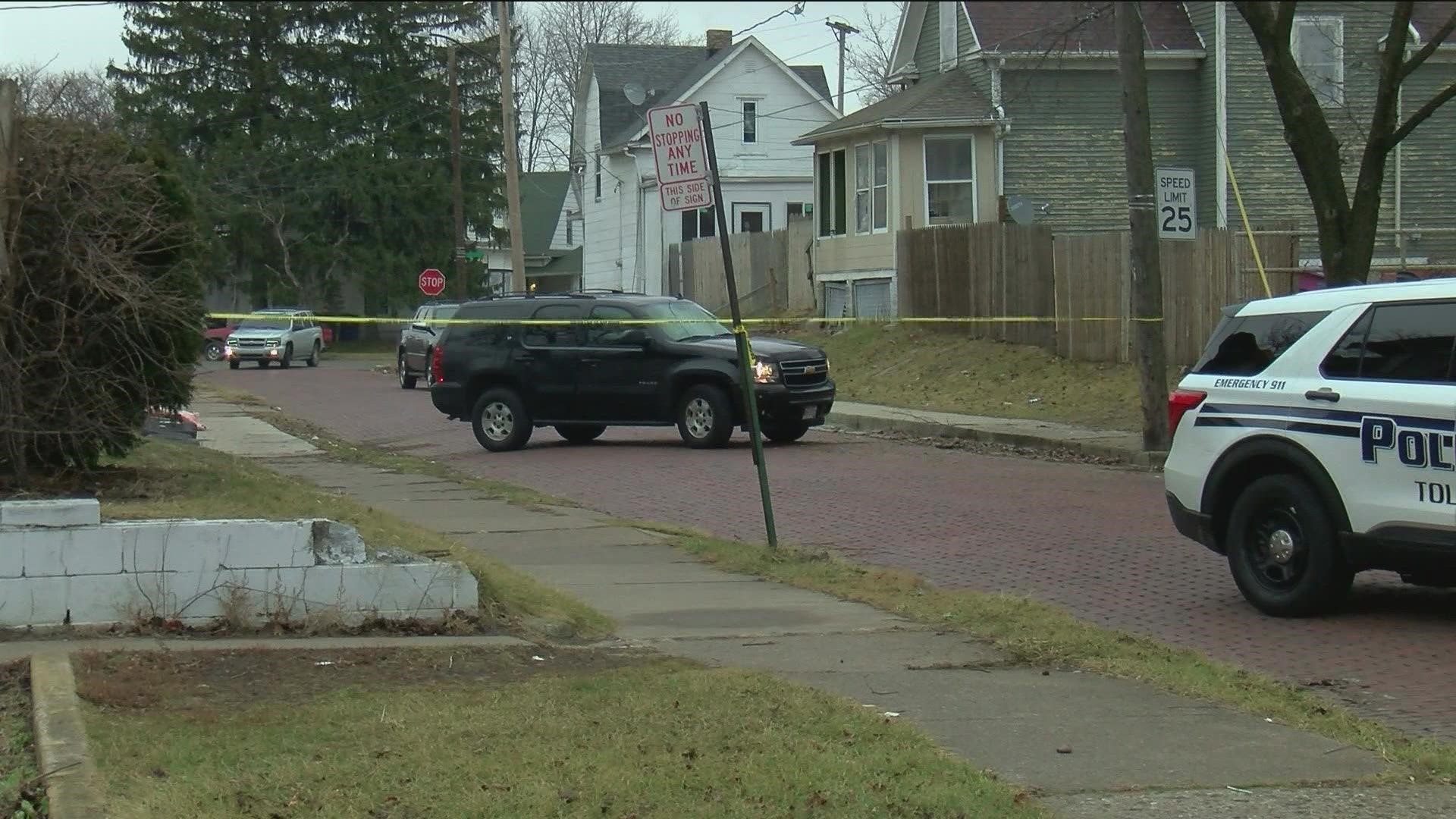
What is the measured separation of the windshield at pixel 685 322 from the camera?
791 inches

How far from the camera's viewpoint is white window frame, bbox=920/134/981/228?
3278cm

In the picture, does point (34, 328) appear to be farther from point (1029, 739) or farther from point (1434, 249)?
point (1434, 249)

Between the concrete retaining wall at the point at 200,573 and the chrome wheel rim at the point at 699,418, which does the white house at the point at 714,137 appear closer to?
the chrome wheel rim at the point at 699,418

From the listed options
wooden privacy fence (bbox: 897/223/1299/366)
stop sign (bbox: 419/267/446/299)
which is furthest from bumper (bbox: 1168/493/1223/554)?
stop sign (bbox: 419/267/446/299)

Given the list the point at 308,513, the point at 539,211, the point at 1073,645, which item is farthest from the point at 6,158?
the point at 539,211

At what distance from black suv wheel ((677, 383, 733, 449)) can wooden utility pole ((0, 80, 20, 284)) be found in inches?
422

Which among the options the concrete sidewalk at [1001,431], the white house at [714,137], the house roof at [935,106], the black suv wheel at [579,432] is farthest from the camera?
the white house at [714,137]

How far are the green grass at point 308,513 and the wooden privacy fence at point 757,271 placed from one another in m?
24.6

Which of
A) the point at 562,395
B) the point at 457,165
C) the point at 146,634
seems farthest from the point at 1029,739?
the point at 457,165

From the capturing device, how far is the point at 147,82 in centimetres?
5731

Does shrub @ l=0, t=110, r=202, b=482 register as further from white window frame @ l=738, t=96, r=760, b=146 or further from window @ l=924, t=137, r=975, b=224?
white window frame @ l=738, t=96, r=760, b=146

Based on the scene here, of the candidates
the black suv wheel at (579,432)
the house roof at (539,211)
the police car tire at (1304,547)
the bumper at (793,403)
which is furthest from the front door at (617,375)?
the house roof at (539,211)

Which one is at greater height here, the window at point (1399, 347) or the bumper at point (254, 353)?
the window at point (1399, 347)

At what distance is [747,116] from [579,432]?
29.6 metres
